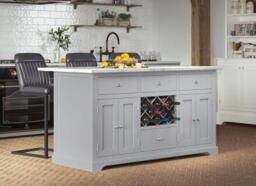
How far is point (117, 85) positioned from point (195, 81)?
3.71ft

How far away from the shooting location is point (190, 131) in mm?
7289

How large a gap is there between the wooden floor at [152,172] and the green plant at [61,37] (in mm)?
2724

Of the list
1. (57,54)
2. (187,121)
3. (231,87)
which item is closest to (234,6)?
(231,87)

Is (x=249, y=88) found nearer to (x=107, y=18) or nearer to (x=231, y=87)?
(x=231, y=87)

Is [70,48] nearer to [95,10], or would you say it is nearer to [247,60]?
[95,10]

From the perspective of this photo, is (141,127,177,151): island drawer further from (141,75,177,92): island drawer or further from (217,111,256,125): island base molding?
(217,111,256,125): island base molding

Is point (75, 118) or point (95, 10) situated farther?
point (95, 10)

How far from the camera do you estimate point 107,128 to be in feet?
21.4

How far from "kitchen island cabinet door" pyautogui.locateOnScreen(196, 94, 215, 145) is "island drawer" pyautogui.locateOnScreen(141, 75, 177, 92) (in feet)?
1.36

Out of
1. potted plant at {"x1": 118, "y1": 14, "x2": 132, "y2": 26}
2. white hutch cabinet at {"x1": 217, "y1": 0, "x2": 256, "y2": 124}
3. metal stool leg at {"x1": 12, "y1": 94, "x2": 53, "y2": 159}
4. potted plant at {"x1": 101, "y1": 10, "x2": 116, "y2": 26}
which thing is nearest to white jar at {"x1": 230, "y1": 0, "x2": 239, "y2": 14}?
white hutch cabinet at {"x1": 217, "y1": 0, "x2": 256, "y2": 124}

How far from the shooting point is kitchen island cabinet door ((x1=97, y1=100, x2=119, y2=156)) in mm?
6469

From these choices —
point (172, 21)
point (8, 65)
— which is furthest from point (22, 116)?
point (172, 21)

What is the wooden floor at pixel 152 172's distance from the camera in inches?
234

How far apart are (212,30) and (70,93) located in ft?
14.1
